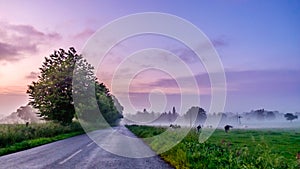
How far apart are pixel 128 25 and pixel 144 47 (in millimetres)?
2723

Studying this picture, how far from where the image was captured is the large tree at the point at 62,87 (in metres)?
44.9

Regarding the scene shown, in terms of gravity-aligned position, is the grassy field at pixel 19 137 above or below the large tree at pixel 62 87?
below

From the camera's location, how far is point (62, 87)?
47562 millimetres

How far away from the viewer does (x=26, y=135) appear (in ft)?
83.5

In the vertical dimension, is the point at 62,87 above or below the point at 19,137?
above

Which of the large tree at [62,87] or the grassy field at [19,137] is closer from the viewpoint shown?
the grassy field at [19,137]

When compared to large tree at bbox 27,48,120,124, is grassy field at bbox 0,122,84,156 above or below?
below

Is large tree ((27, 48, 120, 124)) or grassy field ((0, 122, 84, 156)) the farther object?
large tree ((27, 48, 120, 124))

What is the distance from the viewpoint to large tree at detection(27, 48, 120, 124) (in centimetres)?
4491

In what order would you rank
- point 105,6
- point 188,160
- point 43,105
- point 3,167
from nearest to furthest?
point 188,160
point 3,167
point 105,6
point 43,105

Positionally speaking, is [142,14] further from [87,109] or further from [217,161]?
[87,109]

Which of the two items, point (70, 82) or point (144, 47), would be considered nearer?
point (144, 47)

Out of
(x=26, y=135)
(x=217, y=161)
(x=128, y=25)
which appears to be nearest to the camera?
(x=217, y=161)

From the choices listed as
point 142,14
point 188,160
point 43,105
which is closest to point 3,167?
point 188,160
